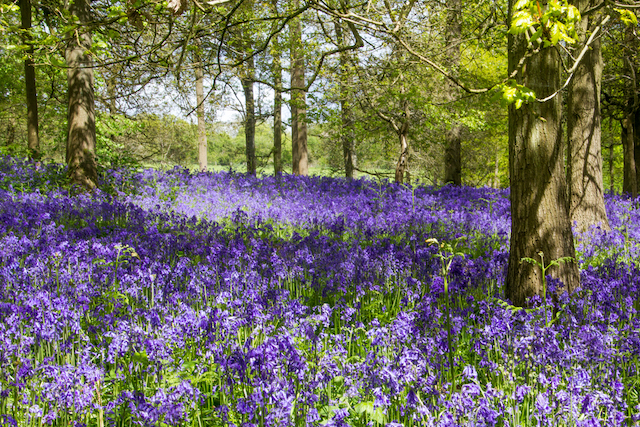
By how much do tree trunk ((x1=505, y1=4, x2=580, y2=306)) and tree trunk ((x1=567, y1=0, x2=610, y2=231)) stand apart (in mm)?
4208

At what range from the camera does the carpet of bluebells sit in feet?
7.19

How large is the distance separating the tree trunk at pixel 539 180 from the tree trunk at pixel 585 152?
13.8 feet

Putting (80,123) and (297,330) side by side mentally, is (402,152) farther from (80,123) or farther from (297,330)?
(297,330)

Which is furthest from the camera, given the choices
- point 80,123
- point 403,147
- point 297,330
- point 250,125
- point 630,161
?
point 250,125

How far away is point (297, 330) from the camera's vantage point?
118 inches

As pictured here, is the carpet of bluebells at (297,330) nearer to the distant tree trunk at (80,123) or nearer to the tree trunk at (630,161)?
the distant tree trunk at (80,123)

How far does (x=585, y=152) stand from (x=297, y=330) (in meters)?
7.10

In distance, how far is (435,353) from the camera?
2.82 m

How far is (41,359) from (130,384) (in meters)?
0.64

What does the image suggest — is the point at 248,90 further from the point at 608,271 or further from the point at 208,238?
the point at 608,271

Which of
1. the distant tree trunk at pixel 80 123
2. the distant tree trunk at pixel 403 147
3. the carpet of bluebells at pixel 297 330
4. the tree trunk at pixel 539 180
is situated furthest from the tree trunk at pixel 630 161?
the distant tree trunk at pixel 80 123

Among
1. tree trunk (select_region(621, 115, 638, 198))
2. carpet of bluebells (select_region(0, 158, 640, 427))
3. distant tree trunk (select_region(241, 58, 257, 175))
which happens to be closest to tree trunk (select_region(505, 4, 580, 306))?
carpet of bluebells (select_region(0, 158, 640, 427))

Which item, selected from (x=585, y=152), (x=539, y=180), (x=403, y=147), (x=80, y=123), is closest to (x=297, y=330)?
(x=539, y=180)

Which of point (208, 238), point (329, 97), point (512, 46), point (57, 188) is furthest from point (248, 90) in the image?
point (512, 46)
